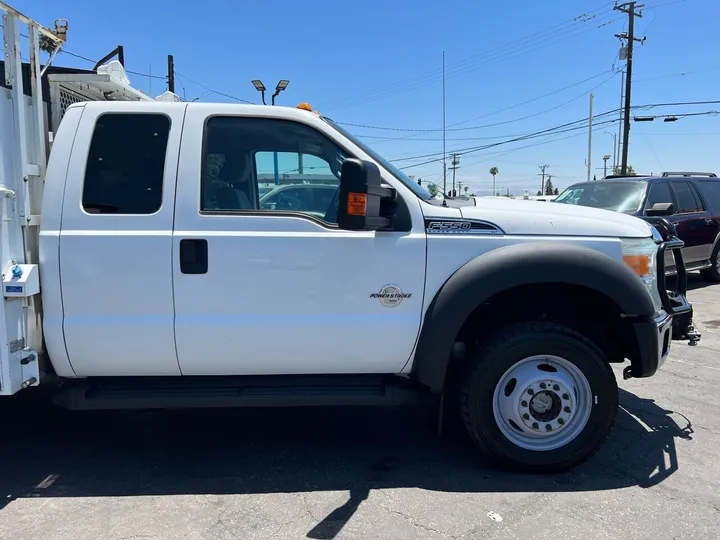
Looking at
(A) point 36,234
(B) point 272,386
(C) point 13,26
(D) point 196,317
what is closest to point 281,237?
(D) point 196,317

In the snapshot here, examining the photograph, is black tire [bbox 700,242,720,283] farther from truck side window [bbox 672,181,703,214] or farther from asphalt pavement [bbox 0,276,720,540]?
asphalt pavement [bbox 0,276,720,540]

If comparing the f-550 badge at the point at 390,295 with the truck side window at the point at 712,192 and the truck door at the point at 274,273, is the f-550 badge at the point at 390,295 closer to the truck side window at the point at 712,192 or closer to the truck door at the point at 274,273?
the truck door at the point at 274,273

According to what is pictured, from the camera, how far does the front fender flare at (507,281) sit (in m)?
3.07

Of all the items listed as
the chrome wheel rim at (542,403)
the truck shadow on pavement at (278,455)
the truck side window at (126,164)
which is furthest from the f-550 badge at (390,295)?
the truck side window at (126,164)

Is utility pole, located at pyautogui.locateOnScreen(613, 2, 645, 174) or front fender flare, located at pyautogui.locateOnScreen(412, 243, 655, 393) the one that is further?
utility pole, located at pyautogui.locateOnScreen(613, 2, 645, 174)

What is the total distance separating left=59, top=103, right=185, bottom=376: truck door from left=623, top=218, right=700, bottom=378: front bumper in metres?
2.68

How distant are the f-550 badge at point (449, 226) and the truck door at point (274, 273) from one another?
0.06 m

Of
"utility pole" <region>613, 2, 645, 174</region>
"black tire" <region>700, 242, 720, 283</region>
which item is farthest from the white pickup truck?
"utility pole" <region>613, 2, 645, 174</region>

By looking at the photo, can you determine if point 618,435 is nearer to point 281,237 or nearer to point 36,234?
point 281,237

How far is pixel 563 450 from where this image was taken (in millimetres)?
3275

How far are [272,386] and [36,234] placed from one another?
1555mm

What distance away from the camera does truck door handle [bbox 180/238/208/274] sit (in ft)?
9.86

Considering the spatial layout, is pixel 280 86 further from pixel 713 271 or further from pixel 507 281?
pixel 713 271

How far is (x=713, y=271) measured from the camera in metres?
10.2
